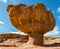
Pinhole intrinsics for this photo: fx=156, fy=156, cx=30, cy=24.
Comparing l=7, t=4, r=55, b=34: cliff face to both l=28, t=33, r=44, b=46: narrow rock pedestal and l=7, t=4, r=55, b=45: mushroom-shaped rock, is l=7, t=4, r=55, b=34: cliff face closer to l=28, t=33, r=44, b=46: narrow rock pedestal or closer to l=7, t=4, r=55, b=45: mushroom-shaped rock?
l=7, t=4, r=55, b=45: mushroom-shaped rock

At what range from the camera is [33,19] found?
17375 millimetres

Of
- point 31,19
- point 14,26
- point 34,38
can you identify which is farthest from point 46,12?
point 14,26

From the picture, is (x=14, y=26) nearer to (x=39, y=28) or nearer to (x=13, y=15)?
(x=13, y=15)

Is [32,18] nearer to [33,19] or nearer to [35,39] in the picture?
[33,19]

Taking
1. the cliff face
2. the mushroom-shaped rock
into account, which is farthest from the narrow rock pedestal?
the cliff face

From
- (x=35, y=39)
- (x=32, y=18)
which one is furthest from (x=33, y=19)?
(x=35, y=39)

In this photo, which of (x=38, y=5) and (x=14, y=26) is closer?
(x=38, y=5)

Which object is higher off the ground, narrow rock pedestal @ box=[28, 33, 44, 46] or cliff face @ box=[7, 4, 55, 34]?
cliff face @ box=[7, 4, 55, 34]

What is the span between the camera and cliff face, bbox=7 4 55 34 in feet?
56.1

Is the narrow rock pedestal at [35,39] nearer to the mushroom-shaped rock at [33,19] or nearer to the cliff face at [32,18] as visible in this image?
the mushroom-shaped rock at [33,19]

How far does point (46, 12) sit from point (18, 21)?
3417 mm

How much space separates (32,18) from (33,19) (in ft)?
0.52

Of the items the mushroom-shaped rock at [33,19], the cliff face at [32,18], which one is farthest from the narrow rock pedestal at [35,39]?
the cliff face at [32,18]

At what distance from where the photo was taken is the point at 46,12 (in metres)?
17.3
